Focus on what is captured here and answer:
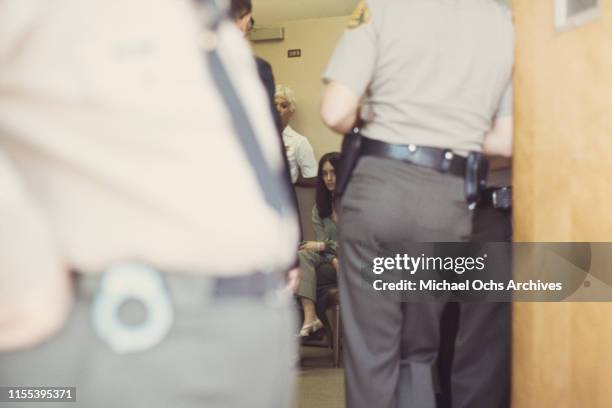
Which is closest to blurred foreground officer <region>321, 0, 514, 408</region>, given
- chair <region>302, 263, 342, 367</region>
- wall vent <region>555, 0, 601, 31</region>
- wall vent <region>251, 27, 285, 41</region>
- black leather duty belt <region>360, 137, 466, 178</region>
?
black leather duty belt <region>360, 137, 466, 178</region>

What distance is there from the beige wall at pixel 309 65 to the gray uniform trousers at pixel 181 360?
4.81 metres

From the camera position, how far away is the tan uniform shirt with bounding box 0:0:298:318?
599 mm

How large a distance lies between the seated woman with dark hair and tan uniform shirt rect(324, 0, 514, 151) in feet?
7.23

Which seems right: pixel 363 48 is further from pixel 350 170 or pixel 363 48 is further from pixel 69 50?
pixel 69 50

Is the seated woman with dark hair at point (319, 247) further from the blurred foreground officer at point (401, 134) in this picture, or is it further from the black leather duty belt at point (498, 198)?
the blurred foreground officer at point (401, 134)

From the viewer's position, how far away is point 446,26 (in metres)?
1.78

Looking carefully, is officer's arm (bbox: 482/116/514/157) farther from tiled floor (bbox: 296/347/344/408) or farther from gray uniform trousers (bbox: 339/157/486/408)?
tiled floor (bbox: 296/347/344/408)

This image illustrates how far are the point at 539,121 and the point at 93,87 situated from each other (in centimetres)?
149

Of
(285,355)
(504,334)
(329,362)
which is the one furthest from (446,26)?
(329,362)

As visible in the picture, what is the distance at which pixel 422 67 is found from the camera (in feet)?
5.79

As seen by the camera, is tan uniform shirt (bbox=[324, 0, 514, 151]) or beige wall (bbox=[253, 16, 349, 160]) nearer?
tan uniform shirt (bbox=[324, 0, 514, 151])

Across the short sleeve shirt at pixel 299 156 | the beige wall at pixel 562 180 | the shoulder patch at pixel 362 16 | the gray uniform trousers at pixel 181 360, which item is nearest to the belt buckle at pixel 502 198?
the beige wall at pixel 562 180

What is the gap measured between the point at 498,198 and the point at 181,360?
162 centimetres

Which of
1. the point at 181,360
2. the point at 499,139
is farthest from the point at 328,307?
the point at 181,360
